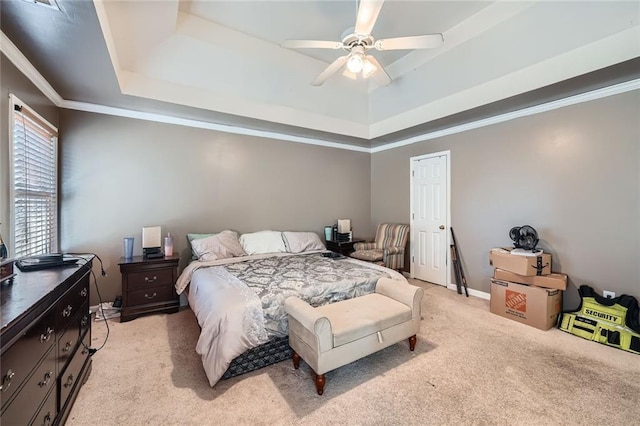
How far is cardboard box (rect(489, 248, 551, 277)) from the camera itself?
300 cm

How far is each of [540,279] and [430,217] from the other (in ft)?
5.91

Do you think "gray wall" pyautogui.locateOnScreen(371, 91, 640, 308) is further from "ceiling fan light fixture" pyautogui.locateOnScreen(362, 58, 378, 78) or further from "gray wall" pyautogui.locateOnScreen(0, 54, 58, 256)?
"gray wall" pyautogui.locateOnScreen(0, 54, 58, 256)

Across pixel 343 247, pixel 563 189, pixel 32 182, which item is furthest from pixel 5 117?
pixel 563 189

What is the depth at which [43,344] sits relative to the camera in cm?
129

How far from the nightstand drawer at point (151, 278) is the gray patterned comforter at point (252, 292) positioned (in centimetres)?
16

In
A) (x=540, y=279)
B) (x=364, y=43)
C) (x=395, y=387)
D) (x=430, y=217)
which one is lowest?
(x=395, y=387)

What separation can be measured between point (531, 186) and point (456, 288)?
1.78m

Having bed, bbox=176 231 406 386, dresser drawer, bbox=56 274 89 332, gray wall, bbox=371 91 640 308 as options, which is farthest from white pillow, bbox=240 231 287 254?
Answer: gray wall, bbox=371 91 640 308

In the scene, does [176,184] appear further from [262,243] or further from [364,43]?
[364,43]

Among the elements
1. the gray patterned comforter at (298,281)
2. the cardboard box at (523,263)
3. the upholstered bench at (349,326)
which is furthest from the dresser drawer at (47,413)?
Answer: the cardboard box at (523,263)

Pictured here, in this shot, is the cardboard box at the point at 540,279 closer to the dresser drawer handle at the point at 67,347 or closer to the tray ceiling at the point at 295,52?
the tray ceiling at the point at 295,52

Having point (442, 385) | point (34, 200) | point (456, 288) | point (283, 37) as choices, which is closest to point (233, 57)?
point (283, 37)

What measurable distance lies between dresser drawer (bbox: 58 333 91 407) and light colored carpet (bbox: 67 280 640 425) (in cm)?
18

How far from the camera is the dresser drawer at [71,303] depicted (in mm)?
1505
